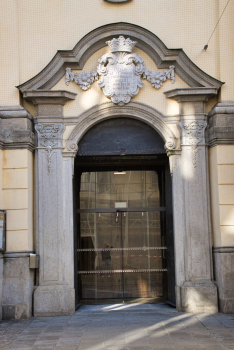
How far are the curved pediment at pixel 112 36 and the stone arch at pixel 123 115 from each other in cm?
104

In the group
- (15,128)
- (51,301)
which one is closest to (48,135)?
(15,128)

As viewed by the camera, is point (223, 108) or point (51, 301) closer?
point (51, 301)

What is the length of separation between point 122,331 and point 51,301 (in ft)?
6.84

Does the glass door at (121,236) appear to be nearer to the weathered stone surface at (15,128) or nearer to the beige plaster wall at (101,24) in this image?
the weathered stone surface at (15,128)

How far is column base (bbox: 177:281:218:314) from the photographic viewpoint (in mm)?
9125

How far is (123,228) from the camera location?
35.8 ft

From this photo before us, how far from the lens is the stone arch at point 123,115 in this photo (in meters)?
9.74

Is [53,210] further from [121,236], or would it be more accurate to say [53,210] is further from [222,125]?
[222,125]

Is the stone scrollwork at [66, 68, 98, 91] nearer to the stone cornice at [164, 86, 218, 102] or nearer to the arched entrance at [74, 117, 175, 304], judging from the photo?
the stone cornice at [164, 86, 218, 102]

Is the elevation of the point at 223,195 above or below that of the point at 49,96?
below

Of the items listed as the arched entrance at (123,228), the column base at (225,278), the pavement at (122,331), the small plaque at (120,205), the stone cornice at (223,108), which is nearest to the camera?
the pavement at (122,331)

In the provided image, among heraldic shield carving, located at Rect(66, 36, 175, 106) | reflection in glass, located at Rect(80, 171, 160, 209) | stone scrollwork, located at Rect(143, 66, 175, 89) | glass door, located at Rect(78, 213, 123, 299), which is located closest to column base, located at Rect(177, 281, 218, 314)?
glass door, located at Rect(78, 213, 123, 299)

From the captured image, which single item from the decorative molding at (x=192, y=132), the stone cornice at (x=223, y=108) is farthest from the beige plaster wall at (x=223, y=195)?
the stone cornice at (x=223, y=108)

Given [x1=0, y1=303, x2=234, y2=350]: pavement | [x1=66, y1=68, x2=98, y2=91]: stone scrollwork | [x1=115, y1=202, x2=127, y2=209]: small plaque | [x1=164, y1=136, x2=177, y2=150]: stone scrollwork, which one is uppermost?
[x1=66, y1=68, x2=98, y2=91]: stone scrollwork
